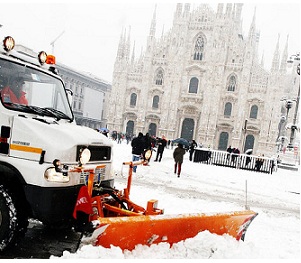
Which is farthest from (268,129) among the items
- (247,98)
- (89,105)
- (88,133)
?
(88,133)

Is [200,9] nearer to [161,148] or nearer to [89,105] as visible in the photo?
[89,105]

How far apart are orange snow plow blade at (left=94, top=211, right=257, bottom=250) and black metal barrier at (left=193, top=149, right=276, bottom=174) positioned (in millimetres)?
15695

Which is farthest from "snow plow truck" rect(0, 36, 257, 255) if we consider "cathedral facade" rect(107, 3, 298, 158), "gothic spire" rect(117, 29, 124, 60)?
"gothic spire" rect(117, 29, 124, 60)

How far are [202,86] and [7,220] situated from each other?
153 ft

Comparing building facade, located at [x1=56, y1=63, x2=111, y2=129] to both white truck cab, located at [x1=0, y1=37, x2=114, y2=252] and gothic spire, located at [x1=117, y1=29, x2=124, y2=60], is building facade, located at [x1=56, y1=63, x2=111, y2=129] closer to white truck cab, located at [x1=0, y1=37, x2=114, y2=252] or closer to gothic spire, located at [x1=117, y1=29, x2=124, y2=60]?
gothic spire, located at [x1=117, y1=29, x2=124, y2=60]

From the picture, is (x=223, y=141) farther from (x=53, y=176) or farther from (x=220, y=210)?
(x=53, y=176)

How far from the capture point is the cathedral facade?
46062 millimetres

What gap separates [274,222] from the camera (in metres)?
7.54

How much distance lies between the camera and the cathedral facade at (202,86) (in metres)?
46.1

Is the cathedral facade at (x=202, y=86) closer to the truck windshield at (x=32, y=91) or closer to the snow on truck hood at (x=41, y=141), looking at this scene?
the truck windshield at (x=32, y=91)

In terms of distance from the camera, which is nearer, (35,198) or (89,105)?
A: (35,198)

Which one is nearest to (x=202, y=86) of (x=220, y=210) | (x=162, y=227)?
(x=220, y=210)

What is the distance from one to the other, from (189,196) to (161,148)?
32.2ft

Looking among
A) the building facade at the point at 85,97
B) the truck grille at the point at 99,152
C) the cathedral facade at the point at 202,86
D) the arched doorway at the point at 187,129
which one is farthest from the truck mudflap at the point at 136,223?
the building facade at the point at 85,97
